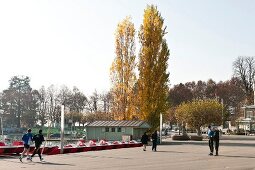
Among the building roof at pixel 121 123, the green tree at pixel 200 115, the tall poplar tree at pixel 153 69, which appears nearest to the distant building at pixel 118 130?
the building roof at pixel 121 123

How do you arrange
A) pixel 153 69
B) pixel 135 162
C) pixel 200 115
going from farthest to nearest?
pixel 200 115 < pixel 153 69 < pixel 135 162

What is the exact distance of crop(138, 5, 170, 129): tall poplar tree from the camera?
5184cm

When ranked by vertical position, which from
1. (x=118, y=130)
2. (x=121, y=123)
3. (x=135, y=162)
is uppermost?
(x=121, y=123)

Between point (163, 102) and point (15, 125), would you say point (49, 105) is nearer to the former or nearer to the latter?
point (15, 125)

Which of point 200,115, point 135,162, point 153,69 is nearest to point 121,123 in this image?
point 153,69

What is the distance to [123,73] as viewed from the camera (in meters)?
56.3

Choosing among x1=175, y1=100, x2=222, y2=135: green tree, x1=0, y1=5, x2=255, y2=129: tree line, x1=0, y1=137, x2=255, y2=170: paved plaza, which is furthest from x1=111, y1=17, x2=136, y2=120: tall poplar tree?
x1=0, y1=137, x2=255, y2=170: paved plaza

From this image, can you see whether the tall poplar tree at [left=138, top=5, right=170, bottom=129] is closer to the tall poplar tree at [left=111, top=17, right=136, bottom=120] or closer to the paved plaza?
the tall poplar tree at [left=111, top=17, right=136, bottom=120]

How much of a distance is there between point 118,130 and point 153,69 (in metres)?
8.64

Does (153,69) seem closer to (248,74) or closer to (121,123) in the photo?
(121,123)

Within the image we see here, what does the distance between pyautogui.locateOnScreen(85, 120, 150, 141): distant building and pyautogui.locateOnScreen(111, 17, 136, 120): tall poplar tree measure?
4059 millimetres

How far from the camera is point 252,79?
102 m

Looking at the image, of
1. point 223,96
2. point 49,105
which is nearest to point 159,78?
point 49,105

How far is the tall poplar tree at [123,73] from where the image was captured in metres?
Answer: 55.8
